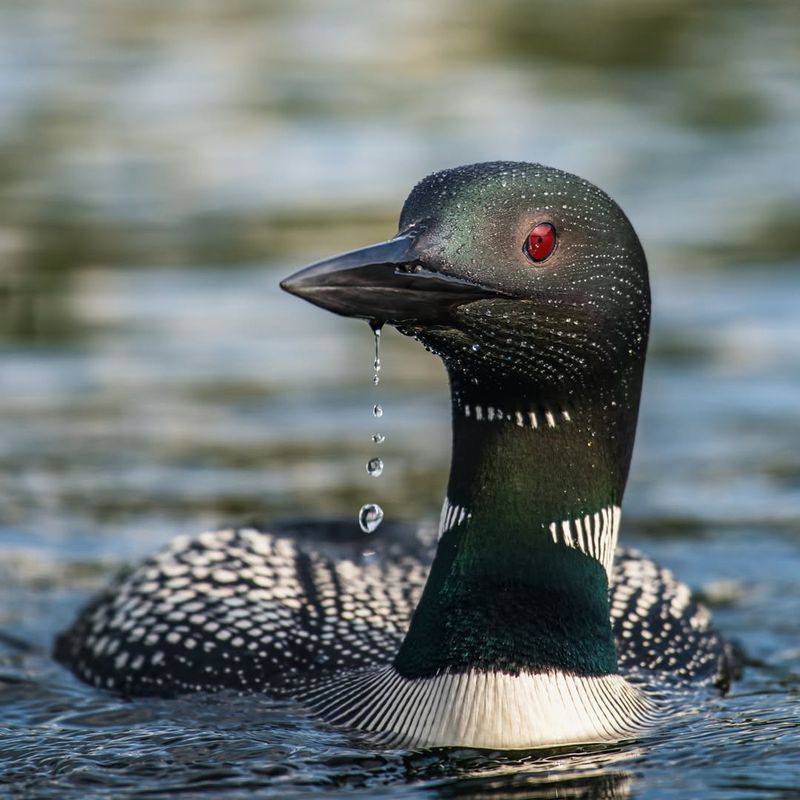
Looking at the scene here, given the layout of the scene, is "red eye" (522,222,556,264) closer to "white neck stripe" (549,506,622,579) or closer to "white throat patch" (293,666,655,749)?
"white neck stripe" (549,506,622,579)

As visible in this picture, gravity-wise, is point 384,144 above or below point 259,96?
below

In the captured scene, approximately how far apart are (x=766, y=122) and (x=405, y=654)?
9978 mm

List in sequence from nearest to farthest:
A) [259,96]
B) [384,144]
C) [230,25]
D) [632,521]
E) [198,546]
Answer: [198,546], [632,521], [384,144], [259,96], [230,25]

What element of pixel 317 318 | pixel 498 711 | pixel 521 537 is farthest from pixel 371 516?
pixel 317 318

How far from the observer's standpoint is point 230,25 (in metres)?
17.3

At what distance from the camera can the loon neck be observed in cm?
450

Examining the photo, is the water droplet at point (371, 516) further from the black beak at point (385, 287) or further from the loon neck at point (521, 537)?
the black beak at point (385, 287)

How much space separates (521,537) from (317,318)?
577 cm

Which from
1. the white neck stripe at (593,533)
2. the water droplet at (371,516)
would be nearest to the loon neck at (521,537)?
Result: the white neck stripe at (593,533)

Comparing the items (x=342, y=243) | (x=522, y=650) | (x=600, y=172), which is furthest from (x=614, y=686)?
(x=600, y=172)

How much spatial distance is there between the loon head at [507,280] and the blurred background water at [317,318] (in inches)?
36.7

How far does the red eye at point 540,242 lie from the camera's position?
435 centimetres

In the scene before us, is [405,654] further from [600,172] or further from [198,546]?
[600,172]

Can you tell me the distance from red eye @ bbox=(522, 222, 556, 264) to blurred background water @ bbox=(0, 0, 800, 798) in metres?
1.16
